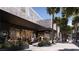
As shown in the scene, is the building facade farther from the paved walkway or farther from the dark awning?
the paved walkway

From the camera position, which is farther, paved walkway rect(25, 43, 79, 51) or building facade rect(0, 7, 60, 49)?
building facade rect(0, 7, 60, 49)

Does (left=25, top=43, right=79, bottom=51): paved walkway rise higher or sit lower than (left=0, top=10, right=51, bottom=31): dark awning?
lower

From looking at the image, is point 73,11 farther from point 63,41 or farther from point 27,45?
point 27,45

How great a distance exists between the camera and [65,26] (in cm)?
1212

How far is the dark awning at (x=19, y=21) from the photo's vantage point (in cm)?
1035

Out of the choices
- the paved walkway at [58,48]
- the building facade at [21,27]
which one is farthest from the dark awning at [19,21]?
the paved walkway at [58,48]

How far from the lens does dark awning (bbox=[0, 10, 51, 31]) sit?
10347mm

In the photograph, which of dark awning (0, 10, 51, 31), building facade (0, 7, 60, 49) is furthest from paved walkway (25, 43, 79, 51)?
dark awning (0, 10, 51, 31)

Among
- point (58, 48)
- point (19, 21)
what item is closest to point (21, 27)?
point (19, 21)

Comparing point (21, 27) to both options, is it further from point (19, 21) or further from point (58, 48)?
point (58, 48)

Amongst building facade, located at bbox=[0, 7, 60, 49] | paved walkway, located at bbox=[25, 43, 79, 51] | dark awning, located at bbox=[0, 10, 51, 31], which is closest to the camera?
dark awning, located at bbox=[0, 10, 51, 31]

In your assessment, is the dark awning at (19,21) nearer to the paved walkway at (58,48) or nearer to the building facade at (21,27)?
the building facade at (21,27)

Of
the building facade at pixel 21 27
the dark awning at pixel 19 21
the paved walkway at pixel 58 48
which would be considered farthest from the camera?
the building facade at pixel 21 27

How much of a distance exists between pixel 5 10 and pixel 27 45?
96.9 inches
